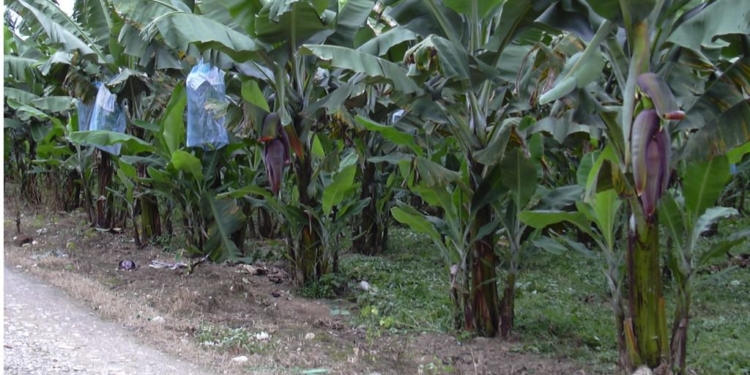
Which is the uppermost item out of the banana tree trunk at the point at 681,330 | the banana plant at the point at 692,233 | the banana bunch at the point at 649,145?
the banana bunch at the point at 649,145

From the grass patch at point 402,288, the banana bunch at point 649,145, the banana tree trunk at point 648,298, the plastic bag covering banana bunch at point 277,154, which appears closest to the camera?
the banana bunch at point 649,145

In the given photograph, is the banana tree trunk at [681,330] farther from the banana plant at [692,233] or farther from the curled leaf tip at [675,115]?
the curled leaf tip at [675,115]

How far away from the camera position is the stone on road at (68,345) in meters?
4.32

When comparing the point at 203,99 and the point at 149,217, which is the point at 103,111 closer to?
the point at 149,217

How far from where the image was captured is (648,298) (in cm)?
383

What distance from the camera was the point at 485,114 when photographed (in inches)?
203

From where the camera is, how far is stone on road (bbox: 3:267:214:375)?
432 centimetres

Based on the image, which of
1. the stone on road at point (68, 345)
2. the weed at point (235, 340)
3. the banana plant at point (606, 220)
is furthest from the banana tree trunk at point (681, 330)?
the stone on road at point (68, 345)

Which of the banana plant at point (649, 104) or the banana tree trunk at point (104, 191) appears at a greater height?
the banana plant at point (649, 104)

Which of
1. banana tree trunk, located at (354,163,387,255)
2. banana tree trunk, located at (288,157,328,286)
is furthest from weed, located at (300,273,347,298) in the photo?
banana tree trunk, located at (354,163,387,255)

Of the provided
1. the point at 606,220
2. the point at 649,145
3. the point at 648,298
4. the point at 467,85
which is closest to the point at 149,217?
the point at 467,85

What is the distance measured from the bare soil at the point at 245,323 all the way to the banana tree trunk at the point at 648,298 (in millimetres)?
814

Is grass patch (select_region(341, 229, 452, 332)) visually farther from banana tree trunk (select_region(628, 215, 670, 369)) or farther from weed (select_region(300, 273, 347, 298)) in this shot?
banana tree trunk (select_region(628, 215, 670, 369))

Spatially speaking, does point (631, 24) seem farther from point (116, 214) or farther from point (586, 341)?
point (116, 214)
